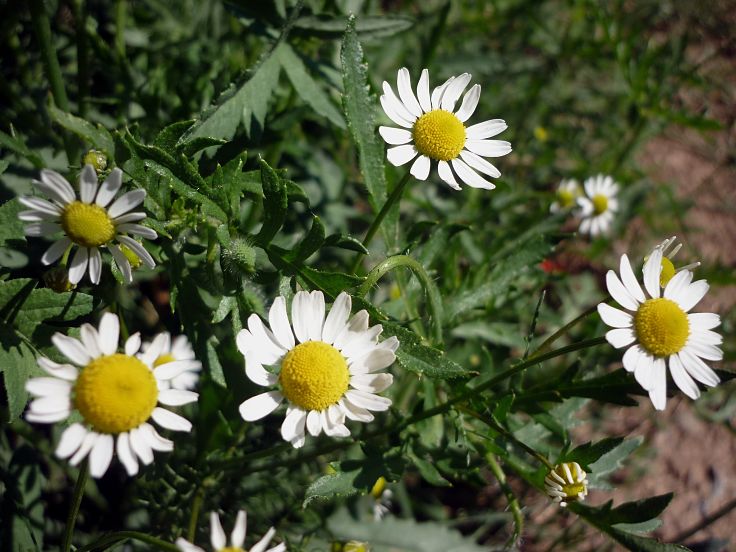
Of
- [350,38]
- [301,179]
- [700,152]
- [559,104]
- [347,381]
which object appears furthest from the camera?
[700,152]

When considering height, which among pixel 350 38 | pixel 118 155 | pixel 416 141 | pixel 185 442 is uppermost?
pixel 350 38

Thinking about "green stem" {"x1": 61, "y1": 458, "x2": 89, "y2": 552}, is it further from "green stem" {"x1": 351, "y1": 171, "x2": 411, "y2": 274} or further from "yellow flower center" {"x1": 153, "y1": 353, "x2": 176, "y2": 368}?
"green stem" {"x1": 351, "y1": 171, "x2": 411, "y2": 274}

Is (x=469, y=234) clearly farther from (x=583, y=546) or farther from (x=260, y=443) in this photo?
(x=583, y=546)

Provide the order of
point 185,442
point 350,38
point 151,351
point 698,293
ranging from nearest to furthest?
1. point 151,351
2. point 698,293
3. point 350,38
4. point 185,442

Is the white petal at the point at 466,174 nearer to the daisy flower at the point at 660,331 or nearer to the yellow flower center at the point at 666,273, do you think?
the daisy flower at the point at 660,331

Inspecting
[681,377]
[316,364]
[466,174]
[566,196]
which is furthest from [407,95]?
[566,196]

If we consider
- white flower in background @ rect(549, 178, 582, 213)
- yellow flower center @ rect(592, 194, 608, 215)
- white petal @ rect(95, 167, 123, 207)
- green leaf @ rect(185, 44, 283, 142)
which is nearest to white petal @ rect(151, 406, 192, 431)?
white petal @ rect(95, 167, 123, 207)

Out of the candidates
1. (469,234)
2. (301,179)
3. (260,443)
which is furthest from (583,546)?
(301,179)

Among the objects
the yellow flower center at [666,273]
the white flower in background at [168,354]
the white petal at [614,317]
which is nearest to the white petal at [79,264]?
the white flower in background at [168,354]
